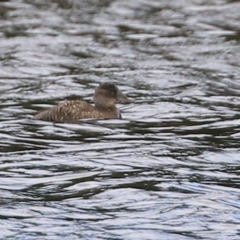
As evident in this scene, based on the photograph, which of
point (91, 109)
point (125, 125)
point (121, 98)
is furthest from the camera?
point (121, 98)

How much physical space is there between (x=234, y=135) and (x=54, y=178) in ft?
10.5

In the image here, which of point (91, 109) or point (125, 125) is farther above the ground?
point (91, 109)

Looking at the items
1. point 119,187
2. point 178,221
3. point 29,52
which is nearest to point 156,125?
point 119,187

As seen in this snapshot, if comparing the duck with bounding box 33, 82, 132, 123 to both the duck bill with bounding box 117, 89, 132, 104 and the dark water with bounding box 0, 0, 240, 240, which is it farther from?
the dark water with bounding box 0, 0, 240, 240

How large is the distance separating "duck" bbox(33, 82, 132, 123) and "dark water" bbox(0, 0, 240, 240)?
15cm

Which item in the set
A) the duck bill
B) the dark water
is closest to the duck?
the duck bill

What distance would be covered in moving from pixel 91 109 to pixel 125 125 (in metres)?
0.65

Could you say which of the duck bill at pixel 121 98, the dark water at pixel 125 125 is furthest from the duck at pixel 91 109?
the dark water at pixel 125 125

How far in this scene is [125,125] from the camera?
15.0m

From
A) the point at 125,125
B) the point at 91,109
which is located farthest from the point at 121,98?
the point at 125,125

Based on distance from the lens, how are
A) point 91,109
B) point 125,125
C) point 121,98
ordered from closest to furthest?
point 125,125 < point 91,109 < point 121,98

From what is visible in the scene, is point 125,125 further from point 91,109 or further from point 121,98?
point 121,98

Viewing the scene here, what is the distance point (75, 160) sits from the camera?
12.6 meters

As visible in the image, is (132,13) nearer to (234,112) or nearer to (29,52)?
(29,52)
